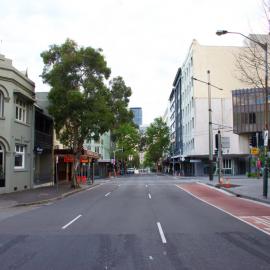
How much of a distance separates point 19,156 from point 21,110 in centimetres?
333

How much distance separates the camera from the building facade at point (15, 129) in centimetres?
2939

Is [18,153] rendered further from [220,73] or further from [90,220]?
[220,73]

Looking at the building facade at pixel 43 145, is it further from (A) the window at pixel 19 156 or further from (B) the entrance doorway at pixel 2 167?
(B) the entrance doorway at pixel 2 167

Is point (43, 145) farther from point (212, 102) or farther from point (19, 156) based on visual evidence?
point (212, 102)

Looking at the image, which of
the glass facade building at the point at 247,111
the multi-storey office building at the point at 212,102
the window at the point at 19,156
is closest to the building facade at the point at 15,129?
the window at the point at 19,156

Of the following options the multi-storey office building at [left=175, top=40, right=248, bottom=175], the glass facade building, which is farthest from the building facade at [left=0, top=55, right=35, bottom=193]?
the glass facade building

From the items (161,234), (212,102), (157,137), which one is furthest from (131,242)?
(157,137)

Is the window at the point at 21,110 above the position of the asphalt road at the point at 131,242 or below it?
above

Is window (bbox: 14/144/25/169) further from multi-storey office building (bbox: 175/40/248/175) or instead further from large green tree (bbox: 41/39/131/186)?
multi-storey office building (bbox: 175/40/248/175)

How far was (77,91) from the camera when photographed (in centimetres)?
3378

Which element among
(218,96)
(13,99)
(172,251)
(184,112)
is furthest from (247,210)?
(184,112)

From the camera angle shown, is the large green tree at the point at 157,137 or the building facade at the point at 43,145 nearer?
the building facade at the point at 43,145

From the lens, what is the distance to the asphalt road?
844cm

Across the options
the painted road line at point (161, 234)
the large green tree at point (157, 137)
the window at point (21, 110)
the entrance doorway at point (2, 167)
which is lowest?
the painted road line at point (161, 234)
